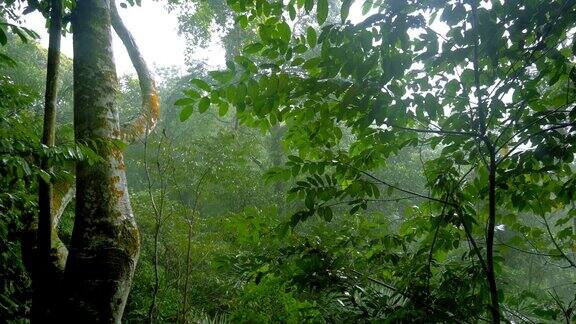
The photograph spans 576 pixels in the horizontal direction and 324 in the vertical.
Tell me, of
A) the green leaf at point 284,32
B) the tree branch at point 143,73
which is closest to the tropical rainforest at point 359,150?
the green leaf at point 284,32

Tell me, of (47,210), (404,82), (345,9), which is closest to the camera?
(345,9)

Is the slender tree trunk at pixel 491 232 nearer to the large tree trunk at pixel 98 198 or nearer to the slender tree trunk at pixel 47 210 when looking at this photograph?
the large tree trunk at pixel 98 198

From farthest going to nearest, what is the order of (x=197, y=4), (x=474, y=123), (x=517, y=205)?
(x=197, y=4) < (x=517, y=205) < (x=474, y=123)

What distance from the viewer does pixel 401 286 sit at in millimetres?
1392

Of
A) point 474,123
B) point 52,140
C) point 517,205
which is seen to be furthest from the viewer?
point 52,140

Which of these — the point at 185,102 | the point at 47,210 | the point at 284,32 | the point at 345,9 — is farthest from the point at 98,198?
the point at 345,9

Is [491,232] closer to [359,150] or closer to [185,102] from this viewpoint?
[359,150]

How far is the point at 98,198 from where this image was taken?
1461mm

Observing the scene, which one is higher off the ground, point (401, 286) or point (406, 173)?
point (406, 173)

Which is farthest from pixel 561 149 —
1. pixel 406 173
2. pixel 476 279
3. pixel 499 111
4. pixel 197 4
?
pixel 406 173

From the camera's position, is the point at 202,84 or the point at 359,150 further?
the point at 359,150

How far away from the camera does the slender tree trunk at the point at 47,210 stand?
4.61ft

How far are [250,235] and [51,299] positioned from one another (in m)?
0.72

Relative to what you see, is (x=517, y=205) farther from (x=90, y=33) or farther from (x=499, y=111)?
Result: (x=90, y=33)
